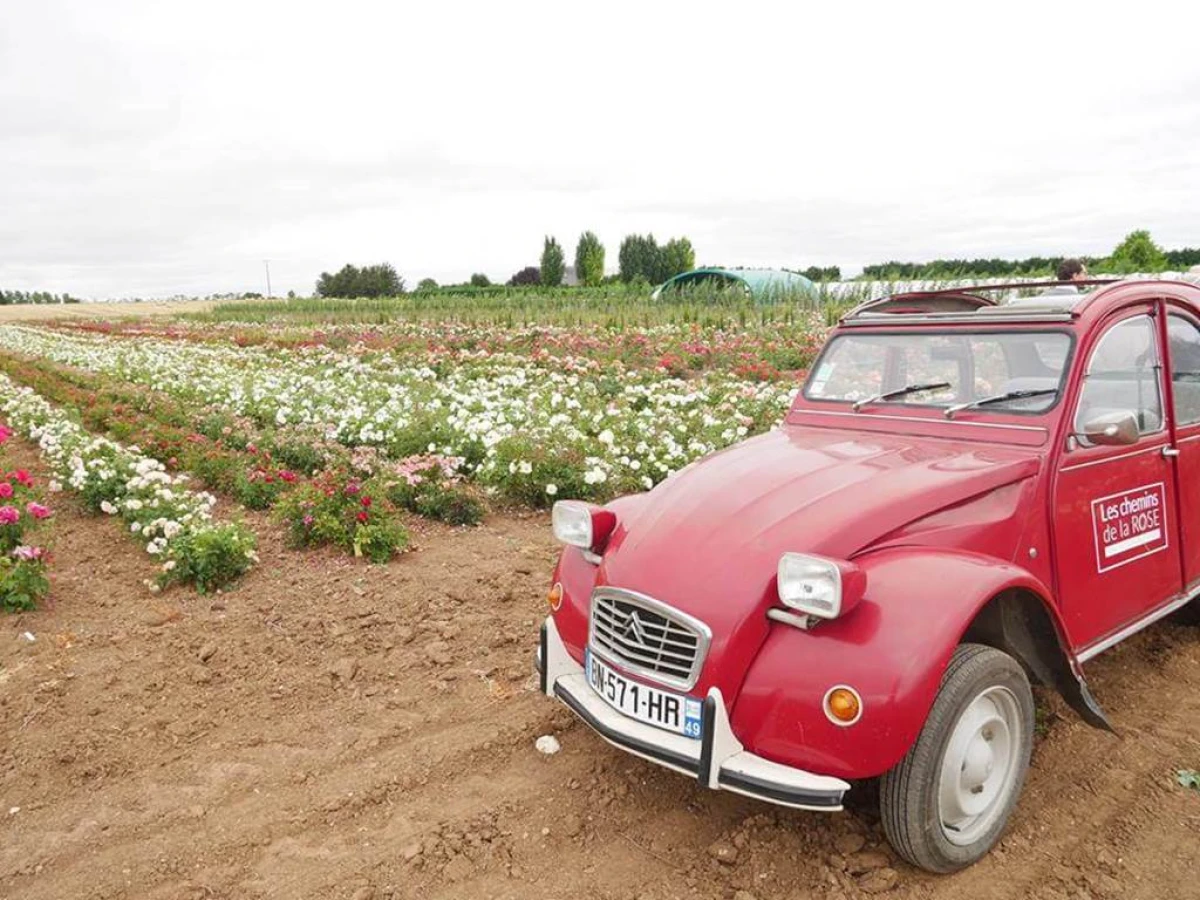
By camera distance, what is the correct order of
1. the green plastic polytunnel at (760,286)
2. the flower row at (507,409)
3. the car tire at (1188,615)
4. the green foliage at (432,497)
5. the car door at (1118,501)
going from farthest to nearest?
the green plastic polytunnel at (760,286), the flower row at (507,409), the green foliage at (432,497), the car tire at (1188,615), the car door at (1118,501)

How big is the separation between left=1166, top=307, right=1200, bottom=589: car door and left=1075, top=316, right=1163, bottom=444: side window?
0.13 meters

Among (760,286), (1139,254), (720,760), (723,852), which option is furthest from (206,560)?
(1139,254)

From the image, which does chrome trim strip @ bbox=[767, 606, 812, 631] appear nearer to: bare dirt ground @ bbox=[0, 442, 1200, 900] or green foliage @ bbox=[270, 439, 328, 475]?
bare dirt ground @ bbox=[0, 442, 1200, 900]

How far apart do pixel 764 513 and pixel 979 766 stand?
1.05m

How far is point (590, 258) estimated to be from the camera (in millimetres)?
55688

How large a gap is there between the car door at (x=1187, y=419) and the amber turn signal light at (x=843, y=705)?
7.85 feet

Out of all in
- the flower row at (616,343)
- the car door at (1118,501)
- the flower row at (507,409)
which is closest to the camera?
the car door at (1118,501)

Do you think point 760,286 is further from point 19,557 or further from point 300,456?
point 19,557

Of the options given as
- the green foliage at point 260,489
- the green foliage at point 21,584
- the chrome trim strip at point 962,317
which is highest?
the chrome trim strip at point 962,317

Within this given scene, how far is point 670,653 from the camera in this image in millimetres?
2742

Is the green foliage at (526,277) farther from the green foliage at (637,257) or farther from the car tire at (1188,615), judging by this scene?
the car tire at (1188,615)

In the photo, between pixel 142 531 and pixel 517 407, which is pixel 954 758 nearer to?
pixel 142 531

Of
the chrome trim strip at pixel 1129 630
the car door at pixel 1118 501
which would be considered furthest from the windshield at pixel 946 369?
the chrome trim strip at pixel 1129 630

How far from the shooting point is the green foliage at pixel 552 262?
55906mm
